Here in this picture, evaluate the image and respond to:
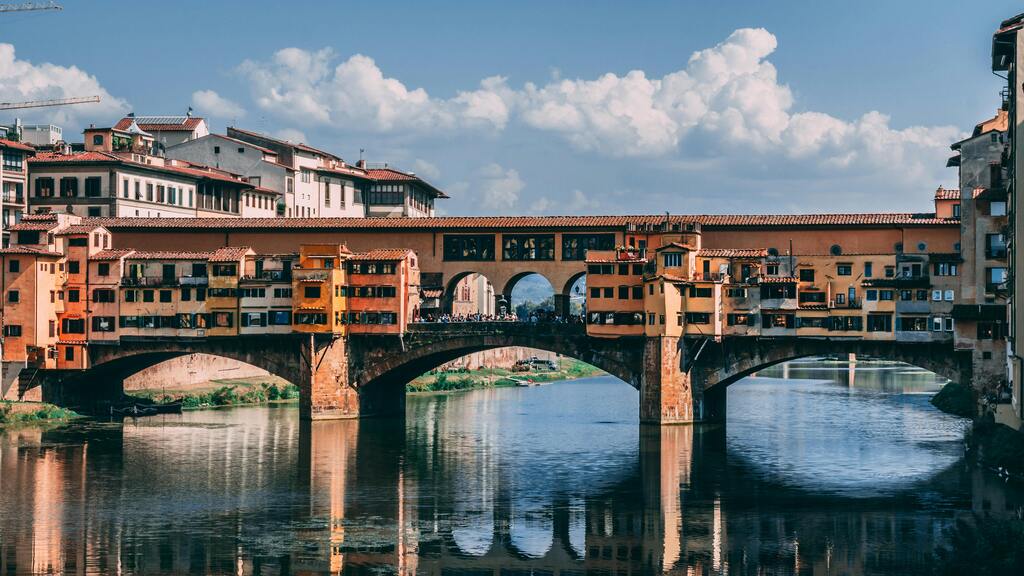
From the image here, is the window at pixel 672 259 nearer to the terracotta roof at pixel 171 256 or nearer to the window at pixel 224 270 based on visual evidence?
the window at pixel 224 270

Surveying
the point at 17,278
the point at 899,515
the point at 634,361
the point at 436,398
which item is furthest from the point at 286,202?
the point at 899,515

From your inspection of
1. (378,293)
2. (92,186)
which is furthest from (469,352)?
(92,186)

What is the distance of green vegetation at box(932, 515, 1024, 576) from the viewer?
46844 mm

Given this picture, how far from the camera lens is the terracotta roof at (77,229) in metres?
98.1

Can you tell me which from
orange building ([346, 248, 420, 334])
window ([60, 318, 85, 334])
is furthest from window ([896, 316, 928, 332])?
window ([60, 318, 85, 334])

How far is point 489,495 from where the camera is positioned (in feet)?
222

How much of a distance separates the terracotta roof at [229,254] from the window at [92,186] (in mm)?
15053

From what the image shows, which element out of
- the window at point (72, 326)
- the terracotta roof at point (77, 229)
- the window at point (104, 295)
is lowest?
the window at point (72, 326)

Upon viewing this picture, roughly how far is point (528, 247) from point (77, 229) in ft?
105

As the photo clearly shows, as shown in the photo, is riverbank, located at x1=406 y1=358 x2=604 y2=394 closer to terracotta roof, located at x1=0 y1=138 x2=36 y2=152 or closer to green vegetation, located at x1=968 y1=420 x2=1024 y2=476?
terracotta roof, located at x1=0 y1=138 x2=36 y2=152

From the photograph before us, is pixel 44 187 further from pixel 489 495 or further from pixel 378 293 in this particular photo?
pixel 489 495

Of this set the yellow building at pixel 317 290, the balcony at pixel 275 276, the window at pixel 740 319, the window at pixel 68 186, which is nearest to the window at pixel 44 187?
the window at pixel 68 186

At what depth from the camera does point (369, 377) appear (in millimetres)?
96125

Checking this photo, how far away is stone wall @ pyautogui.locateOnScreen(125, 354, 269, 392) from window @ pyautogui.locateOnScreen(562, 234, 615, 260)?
3390 centimetres
